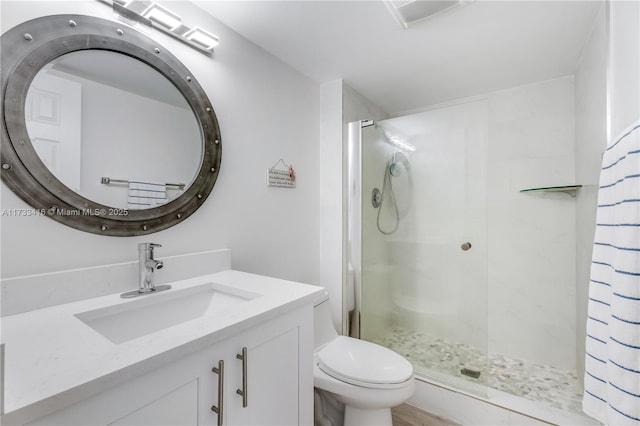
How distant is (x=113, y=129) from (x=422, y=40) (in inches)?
64.3

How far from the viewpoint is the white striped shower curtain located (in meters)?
0.73

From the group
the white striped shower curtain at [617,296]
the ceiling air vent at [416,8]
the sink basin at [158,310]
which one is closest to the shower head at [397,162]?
the ceiling air vent at [416,8]

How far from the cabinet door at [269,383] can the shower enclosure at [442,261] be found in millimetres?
1193

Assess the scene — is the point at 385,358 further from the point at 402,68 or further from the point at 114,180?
the point at 402,68

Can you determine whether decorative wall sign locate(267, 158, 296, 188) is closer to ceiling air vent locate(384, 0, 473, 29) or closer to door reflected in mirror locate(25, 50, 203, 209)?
door reflected in mirror locate(25, 50, 203, 209)

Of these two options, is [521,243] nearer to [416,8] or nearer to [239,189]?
[416,8]

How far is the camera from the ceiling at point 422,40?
4.55 feet

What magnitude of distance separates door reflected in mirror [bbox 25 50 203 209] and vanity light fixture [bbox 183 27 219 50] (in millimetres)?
245

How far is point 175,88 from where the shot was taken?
1.27 metres

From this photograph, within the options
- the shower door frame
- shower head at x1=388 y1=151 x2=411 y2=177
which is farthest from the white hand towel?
shower head at x1=388 y1=151 x2=411 y2=177

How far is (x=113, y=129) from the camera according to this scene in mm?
1076

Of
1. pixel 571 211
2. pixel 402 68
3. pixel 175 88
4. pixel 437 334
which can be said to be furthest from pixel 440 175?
pixel 175 88

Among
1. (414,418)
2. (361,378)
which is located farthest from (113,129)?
(414,418)

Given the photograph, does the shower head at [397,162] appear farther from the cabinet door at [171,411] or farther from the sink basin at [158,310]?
the cabinet door at [171,411]
